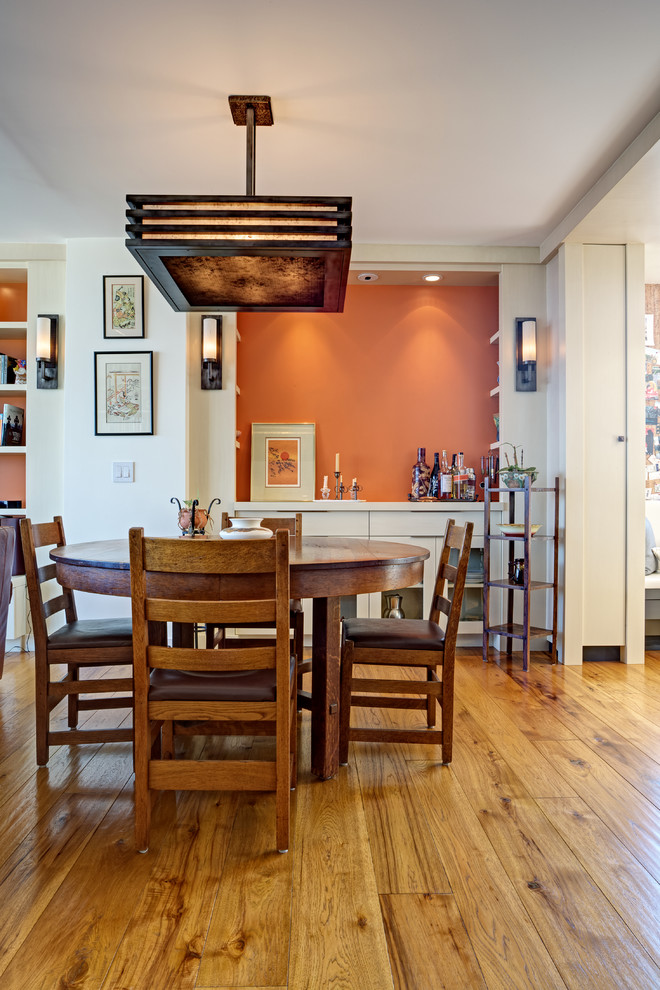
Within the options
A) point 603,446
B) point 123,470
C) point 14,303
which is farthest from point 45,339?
point 603,446

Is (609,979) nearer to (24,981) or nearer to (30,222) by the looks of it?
(24,981)

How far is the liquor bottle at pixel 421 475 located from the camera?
14.6ft

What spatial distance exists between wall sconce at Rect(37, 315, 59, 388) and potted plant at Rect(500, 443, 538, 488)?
9.48 feet

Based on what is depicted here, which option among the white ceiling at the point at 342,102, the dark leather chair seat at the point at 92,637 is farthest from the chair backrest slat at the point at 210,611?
the white ceiling at the point at 342,102

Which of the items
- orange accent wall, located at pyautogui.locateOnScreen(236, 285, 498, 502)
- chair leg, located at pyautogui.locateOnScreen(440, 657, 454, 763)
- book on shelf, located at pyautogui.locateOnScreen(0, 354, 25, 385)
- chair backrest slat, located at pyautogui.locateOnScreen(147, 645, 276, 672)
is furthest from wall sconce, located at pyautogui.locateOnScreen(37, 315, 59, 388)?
chair leg, located at pyautogui.locateOnScreen(440, 657, 454, 763)

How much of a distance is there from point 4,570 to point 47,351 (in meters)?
1.64

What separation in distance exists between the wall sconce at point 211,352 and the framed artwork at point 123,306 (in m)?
0.39

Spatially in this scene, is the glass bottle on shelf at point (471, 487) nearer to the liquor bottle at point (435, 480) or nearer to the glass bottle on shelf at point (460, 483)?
the glass bottle on shelf at point (460, 483)

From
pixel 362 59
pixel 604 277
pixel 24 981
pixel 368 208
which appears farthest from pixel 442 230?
pixel 24 981

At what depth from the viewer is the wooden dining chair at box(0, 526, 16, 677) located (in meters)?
2.91

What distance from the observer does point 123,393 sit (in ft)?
12.9

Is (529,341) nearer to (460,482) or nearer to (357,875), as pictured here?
(460,482)

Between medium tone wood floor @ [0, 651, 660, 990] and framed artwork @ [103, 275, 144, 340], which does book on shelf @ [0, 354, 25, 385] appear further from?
medium tone wood floor @ [0, 651, 660, 990]

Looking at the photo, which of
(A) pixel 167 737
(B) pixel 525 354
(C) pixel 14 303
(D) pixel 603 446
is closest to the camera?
(A) pixel 167 737
